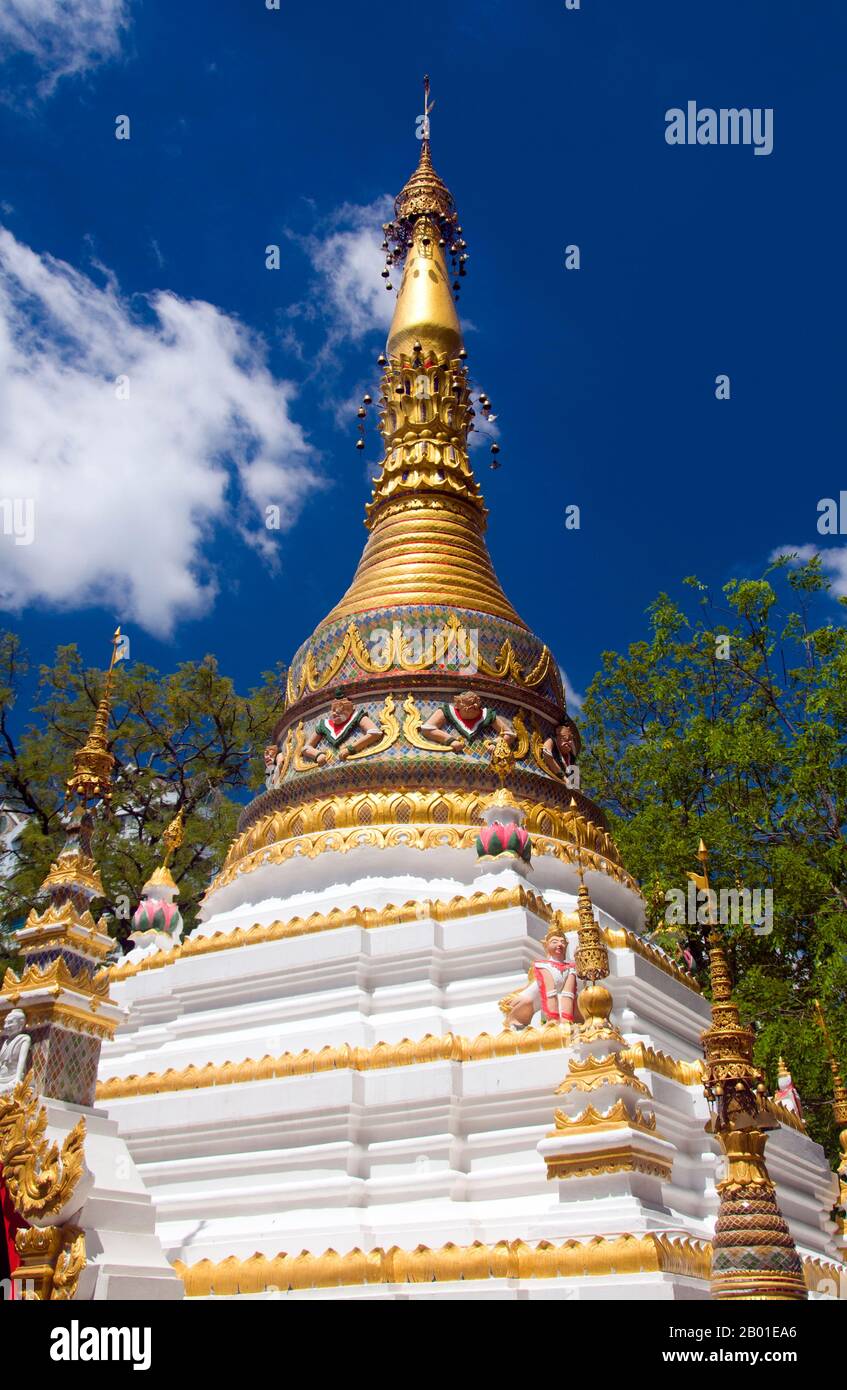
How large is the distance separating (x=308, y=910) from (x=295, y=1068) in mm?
2835

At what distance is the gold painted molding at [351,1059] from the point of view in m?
9.09

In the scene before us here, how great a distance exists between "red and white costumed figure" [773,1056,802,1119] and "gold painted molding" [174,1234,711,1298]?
7021mm

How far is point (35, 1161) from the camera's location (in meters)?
5.71

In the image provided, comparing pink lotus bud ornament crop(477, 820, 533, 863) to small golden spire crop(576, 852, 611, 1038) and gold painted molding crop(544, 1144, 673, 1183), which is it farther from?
gold painted molding crop(544, 1144, 673, 1183)

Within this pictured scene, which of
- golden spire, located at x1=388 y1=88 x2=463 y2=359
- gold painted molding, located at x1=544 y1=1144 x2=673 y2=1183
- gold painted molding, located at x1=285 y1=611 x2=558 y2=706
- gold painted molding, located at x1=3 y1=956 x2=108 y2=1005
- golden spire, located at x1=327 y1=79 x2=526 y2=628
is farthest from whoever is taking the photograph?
golden spire, located at x1=388 y1=88 x2=463 y2=359

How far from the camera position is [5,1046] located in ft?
21.9

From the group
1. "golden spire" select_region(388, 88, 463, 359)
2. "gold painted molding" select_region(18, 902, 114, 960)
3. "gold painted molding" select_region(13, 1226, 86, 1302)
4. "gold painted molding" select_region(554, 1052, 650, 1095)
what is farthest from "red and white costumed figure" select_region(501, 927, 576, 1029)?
"golden spire" select_region(388, 88, 463, 359)

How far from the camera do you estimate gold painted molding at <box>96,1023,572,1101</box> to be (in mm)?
9086

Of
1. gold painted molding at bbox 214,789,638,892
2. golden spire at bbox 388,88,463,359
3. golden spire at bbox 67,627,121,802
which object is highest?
golden spire at bbox 388,88,463,359

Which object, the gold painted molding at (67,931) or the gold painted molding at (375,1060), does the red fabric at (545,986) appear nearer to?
the gold painted molding at (375,1060)

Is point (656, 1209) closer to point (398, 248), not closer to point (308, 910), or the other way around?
point (308, 910)

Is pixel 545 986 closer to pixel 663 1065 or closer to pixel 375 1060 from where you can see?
pixel 663 1065
